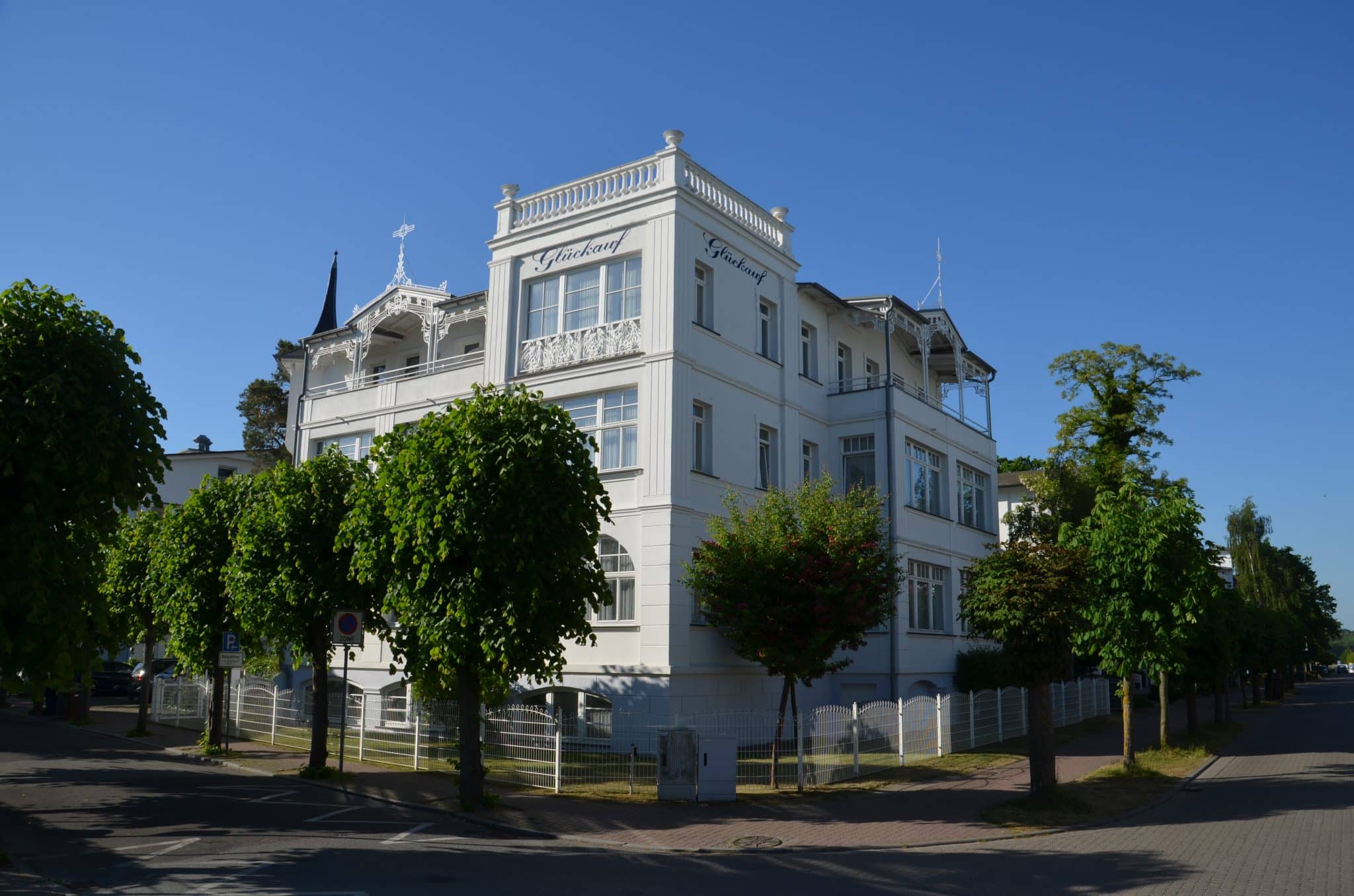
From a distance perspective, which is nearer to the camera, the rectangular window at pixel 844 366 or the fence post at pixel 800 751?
the fence post at pixel 800 751

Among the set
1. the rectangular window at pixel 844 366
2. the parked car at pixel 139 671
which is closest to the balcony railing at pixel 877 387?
the rectangular window at pixel 844 366

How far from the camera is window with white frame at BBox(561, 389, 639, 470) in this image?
902 inches

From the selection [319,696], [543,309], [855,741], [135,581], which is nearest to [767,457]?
[543,309]

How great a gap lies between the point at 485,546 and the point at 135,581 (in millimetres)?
14379

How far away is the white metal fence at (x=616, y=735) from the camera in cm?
1716

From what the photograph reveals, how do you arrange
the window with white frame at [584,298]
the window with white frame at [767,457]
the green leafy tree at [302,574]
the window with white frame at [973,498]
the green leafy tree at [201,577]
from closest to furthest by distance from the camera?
the green leafy tree at [302,574] < the green leafy tree at [201,577] < the window with white frame at [584,298] < the window with white frame at [767,457] < the window with white frame at [973,498]

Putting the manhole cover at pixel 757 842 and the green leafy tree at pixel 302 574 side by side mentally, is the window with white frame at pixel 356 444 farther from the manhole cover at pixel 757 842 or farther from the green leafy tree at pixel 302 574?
the manhole cover at pixel 757 842

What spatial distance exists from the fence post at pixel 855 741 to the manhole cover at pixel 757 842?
17.7 feet

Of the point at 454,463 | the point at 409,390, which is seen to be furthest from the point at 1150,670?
the point at 409,390

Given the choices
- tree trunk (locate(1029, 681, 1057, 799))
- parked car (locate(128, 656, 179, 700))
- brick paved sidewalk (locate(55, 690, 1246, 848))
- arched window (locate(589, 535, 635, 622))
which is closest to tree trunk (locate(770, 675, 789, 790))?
brick paved sidewalk (locate(55, 690, 1246, 848))

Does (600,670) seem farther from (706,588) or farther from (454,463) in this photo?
(454,463)

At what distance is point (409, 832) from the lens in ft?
43.6

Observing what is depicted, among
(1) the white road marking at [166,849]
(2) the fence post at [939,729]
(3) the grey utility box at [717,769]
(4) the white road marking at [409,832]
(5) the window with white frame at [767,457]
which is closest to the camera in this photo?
(1) the white road marking at [166,849]

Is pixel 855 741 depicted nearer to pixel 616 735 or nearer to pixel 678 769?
pixel 678 769
